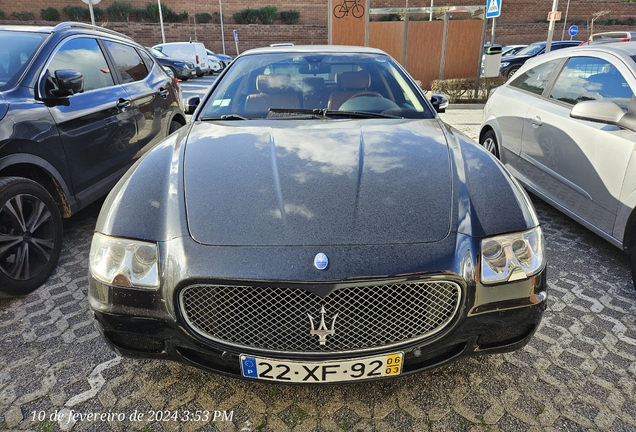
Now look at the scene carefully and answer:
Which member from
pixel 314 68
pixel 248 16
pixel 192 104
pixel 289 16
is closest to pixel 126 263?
pixel 192 104

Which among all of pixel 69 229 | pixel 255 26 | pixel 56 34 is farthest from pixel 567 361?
pixel 255 26

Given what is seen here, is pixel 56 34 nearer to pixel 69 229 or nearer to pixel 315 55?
pixel 69 229

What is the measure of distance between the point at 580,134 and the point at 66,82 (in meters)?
3.88

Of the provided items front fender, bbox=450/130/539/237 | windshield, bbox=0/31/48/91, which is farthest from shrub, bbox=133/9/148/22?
front fender, bbox=450/130/539/237

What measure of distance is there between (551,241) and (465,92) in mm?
8489

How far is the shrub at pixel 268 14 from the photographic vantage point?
113 feet

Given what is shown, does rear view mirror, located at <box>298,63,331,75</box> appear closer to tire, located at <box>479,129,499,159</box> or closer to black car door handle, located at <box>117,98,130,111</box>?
black car door handle, located at <box>117,98,130,111</box>

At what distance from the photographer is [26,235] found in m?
2.86

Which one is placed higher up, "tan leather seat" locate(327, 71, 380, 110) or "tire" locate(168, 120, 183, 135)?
"tan leather seat" locate(327, 71, 380, 110)

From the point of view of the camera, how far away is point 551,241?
12.0ft

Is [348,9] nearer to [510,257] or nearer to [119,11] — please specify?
[510,257]

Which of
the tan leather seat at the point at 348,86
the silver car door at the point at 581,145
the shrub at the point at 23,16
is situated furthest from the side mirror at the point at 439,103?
the shrub at the point at 23,16

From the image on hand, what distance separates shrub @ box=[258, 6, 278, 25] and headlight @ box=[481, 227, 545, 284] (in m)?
36.5

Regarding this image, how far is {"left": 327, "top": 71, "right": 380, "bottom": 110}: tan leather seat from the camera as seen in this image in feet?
9.99
